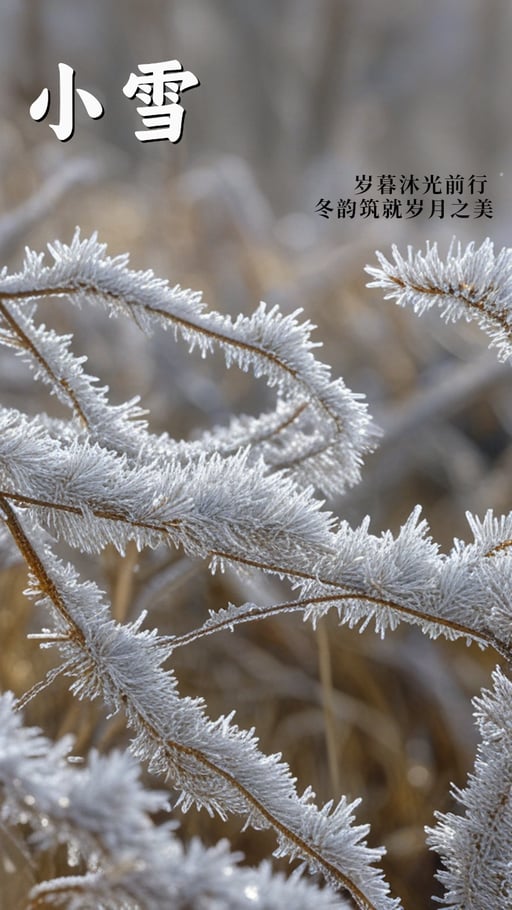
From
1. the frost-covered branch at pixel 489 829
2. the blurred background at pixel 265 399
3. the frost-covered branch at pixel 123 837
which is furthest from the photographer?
the blurred background at pixel 265 399

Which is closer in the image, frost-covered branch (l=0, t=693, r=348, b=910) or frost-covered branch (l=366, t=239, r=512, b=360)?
frost-covered branch (l=0, t=693, r=348, b=910)

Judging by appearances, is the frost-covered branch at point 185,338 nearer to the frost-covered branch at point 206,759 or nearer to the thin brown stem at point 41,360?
the thin brown stem at point 41,360

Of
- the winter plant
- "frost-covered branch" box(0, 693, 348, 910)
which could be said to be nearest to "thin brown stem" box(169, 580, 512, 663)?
the winter plant

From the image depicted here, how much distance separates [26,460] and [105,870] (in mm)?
149

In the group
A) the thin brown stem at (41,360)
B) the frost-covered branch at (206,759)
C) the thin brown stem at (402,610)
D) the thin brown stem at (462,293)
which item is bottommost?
the frost-covered branch at (206,759)

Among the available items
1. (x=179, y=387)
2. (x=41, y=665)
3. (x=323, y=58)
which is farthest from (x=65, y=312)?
(x=323, y=58)

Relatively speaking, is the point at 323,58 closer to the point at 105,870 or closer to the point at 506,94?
the point at 506,94

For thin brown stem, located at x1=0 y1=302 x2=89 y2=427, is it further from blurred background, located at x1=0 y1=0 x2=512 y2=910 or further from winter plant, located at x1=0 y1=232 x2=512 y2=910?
blurred background, located at x1=0 y1=0 x2=512 y2=910

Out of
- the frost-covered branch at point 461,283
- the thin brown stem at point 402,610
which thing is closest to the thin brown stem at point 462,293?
the frost-covered branch at point 461,283

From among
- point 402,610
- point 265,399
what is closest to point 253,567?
point 402,610

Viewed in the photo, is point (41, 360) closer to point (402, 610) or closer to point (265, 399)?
point (402, 610)

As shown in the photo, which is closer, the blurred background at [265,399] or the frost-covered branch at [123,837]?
the frost-covered branch at [123,837]

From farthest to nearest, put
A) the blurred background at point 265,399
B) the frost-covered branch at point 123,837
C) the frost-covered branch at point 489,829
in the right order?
the blurred background at point 265,399, the frost-covered branch at point 489,829, the frost-covered branch at point 123,837

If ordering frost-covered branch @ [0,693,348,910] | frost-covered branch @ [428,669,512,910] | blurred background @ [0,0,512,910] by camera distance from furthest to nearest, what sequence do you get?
blurred background @ [0,0,512,910] → frost-covered branch @ [428,669,512,910] → frost-covered branch @ [0,693,348,910]
